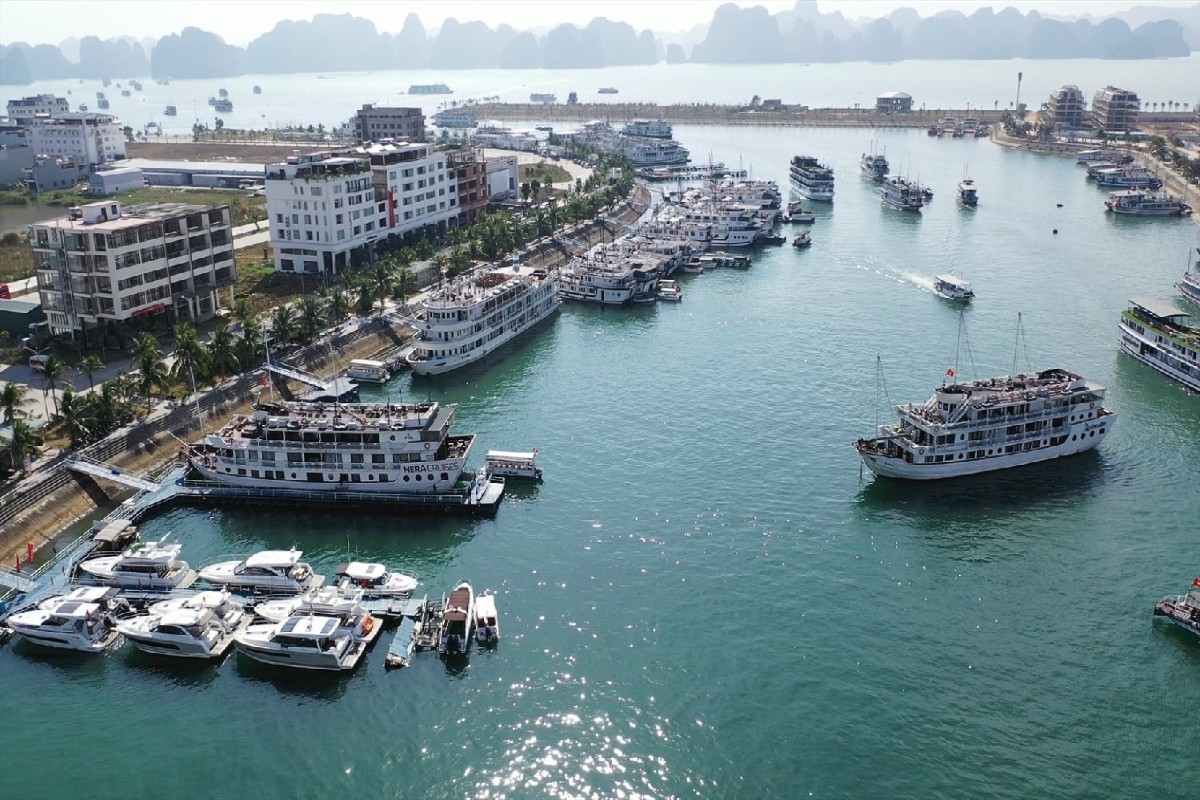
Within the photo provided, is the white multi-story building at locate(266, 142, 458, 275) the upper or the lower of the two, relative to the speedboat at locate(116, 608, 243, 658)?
upper

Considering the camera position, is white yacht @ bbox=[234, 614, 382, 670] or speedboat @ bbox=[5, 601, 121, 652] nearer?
white yacht @ bbox=[234, 614, 382, 670]

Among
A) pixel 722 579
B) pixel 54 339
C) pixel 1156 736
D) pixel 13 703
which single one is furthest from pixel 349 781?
pixel 54 339

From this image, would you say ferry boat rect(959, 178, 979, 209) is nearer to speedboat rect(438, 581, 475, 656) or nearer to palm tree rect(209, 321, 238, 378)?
palm tree rect(209, 321, 238, 378)

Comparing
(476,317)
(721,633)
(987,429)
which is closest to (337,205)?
(476,317)

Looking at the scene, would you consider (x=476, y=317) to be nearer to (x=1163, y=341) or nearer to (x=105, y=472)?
(x=105, y=472)

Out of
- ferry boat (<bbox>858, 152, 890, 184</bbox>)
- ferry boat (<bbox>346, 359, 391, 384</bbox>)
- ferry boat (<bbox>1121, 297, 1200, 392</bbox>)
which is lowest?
ferry boat (<bbox>346, 359, 391, 384</bbox>)

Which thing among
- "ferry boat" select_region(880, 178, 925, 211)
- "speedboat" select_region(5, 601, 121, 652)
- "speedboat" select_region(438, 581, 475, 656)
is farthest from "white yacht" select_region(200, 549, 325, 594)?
"ferry boat" select_region(880, 178, 925, 211)

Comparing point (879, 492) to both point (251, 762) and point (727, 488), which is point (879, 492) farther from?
point (251, 762)
